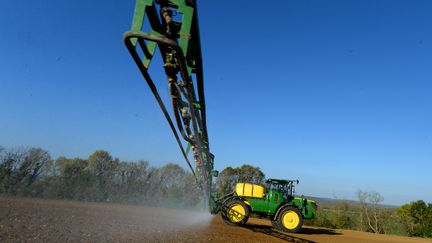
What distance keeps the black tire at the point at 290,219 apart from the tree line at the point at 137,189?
816 centimetres

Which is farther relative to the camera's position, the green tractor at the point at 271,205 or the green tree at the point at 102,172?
the green tree at the point at 102,172

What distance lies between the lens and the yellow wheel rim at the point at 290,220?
1644 cm

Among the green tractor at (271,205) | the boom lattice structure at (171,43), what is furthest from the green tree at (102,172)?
the boom lattice structure at (171,43)

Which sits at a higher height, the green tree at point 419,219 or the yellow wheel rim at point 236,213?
the green tree at point 419,219

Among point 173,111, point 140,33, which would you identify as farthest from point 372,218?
point 140,33

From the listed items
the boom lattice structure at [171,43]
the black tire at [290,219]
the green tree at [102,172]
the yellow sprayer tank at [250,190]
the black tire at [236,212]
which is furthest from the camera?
the green tree at [102,172]

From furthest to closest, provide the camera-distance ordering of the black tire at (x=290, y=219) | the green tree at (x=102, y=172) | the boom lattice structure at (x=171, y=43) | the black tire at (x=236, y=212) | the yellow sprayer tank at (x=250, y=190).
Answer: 1. the green tree at (x=102, y=172)
2. the yellow sprayer tank at (x=250, y=190)
3. the black tire at (x=236, y=212)
4. the black tire at (x=290, y=219)
5. the boom lattice structure at (x=171, y=43)

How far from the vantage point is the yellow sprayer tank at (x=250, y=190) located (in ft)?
57.5

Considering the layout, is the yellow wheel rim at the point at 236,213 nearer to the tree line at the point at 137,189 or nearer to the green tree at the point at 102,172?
the tree line at the point at 137,189

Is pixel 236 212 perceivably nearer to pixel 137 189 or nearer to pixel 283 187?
pixel 283 187

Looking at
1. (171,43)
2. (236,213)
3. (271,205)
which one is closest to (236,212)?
(236,213)

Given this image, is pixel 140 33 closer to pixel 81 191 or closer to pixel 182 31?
pixel 182 31

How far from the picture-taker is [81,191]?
112ft

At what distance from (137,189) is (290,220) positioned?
26.3 m
